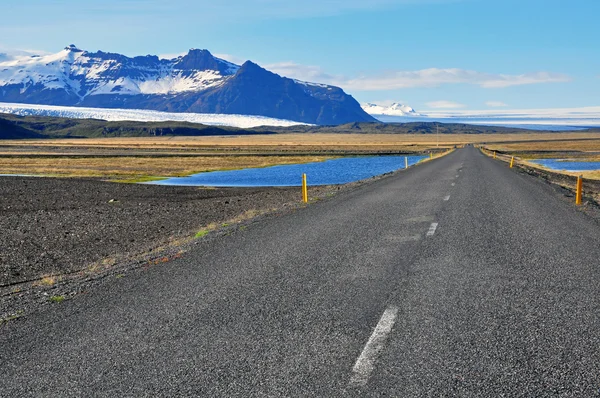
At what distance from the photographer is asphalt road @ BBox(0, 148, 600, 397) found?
5.27 metres

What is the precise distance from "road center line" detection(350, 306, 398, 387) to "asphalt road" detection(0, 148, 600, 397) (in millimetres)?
20

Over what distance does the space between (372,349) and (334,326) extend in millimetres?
878

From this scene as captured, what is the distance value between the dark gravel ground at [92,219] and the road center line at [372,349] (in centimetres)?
886

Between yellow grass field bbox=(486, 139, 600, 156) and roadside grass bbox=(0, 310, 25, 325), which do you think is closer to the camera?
roadside grass bbox=(0, 310, 25, 325)

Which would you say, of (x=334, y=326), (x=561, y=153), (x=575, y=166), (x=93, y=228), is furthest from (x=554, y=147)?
(x=334, y=326)

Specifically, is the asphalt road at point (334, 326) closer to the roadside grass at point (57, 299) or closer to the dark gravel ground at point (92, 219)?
the roadside grass at point (57, 299)

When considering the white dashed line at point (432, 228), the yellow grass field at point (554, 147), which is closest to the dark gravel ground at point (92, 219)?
the white dashed line at point (432, 228)

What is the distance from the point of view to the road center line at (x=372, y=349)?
17.3 feet

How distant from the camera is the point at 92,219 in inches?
902

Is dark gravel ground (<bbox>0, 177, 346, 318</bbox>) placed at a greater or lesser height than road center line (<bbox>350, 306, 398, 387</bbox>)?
lesser

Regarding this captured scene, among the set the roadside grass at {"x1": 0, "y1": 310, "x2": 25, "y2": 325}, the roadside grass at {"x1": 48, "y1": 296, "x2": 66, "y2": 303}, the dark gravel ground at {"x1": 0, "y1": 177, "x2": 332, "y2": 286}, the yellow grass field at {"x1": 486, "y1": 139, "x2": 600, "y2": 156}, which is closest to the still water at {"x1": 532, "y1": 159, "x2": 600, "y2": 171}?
the yellow grass field at {"x1": 486, "y1": 139, "x2": 600, "y2": 156}

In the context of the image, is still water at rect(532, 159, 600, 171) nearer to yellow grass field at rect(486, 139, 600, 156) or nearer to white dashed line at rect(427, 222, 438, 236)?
yellow grass field at rect(486, 139, 600, 156)

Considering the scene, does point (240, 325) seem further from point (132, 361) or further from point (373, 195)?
point (373, 195)

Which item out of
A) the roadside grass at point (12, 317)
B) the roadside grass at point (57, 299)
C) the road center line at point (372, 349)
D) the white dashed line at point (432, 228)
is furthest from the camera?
the white dashed line at point (432, 228)
